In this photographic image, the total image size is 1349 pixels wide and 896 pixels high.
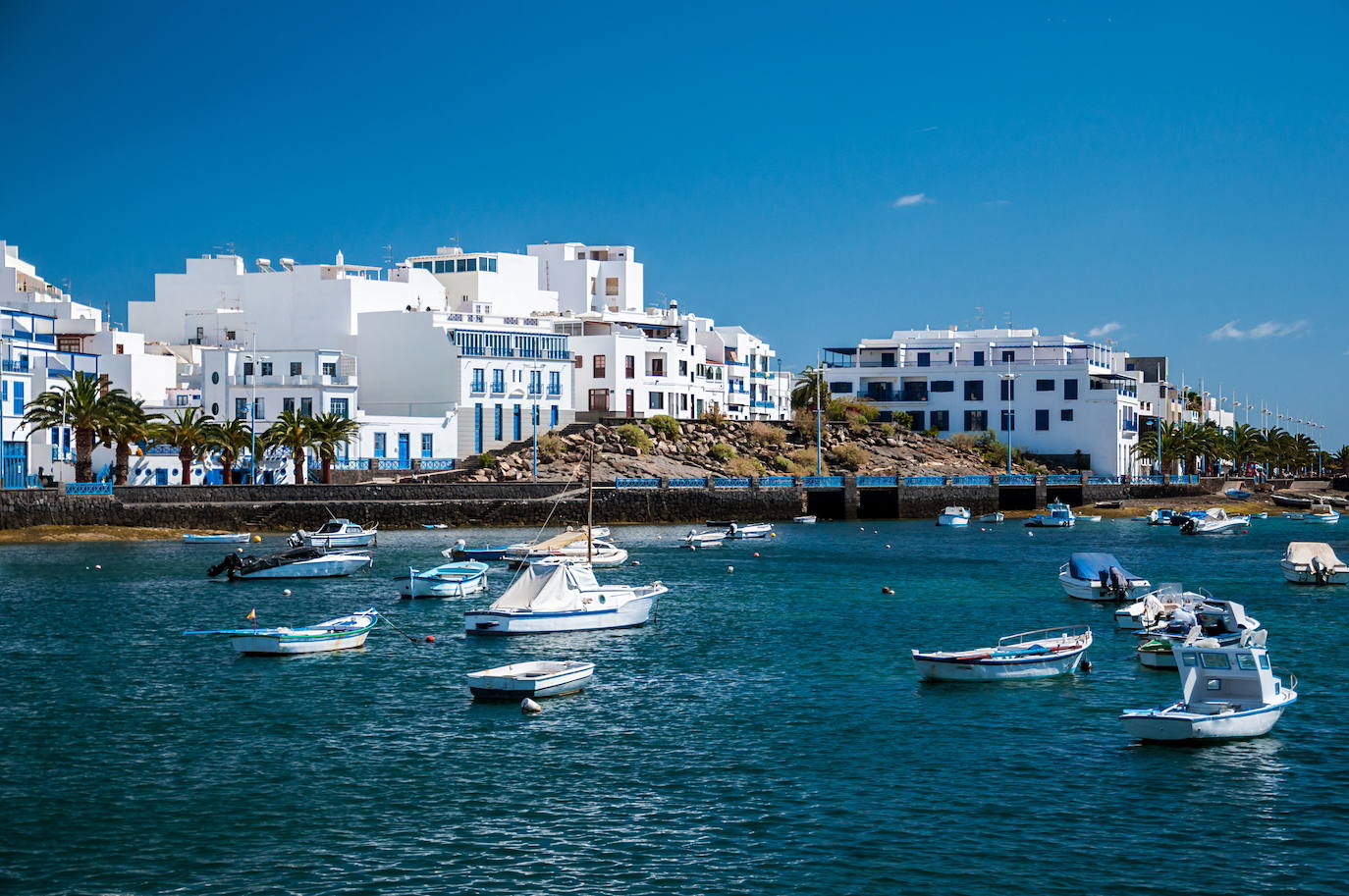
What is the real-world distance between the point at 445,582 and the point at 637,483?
50863 mm

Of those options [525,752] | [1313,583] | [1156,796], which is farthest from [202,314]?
[1156,796]

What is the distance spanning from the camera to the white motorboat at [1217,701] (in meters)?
34.4

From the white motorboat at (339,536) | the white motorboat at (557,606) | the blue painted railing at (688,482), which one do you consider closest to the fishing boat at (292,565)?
the white motorboat at (339,536)

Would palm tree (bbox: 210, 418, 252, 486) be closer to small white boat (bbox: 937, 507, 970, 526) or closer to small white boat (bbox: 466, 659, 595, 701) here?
small white boat (bbox: 937, 507, 970, 526)

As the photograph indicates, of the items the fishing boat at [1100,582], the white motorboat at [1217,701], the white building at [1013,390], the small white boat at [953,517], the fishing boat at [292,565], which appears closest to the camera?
the white motorboat at [1217,701]

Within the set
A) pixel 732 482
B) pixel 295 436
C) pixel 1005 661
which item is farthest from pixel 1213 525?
pixel 1005 661

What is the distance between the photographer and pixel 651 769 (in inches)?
1313

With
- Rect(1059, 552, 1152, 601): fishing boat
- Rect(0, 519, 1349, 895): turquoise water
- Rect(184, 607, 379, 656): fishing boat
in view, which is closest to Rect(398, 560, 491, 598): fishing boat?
Rect(0, 519, 1349, 895): turquoise water

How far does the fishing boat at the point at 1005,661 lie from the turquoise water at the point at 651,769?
0.51 meters

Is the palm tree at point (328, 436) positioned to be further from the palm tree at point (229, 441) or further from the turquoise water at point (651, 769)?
the turquoise water at point (651, 769)

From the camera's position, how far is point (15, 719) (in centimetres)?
3888

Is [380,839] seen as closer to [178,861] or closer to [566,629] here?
[178,861]

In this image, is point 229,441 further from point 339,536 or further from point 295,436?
point 339,536

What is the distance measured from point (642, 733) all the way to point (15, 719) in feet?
57.2
